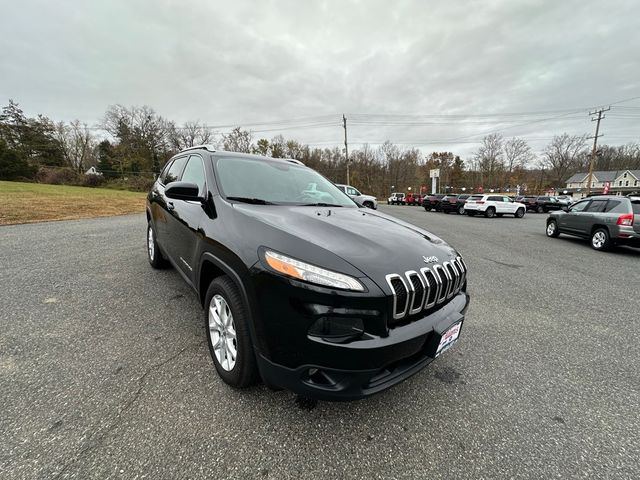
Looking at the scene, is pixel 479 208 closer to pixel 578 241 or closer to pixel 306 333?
pixel 578 241

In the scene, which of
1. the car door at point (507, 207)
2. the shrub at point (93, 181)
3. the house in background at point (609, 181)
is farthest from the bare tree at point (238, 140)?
the house in background at point (609, 181)

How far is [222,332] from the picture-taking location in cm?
214

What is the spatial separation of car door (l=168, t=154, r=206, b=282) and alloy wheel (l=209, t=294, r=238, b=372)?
0.53 meters

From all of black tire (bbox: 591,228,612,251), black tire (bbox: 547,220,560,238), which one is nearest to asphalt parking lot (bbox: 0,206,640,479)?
black tire (bbox: 591,228,612,251)

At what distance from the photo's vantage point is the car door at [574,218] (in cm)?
929

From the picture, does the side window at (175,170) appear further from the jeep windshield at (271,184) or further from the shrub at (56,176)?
the shrub at (56,176)

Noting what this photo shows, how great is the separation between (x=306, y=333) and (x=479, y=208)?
23.5 metres

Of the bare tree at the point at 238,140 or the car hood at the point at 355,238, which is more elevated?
the bare tree at the point at 238,140

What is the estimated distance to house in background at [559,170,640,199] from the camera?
73.1 m

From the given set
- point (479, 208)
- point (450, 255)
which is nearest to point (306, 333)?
point (450, 255)

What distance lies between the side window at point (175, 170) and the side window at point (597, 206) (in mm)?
11348

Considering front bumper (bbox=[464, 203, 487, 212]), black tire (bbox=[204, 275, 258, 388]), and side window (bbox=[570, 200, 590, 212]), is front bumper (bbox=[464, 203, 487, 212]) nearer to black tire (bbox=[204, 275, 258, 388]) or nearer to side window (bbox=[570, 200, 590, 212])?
side window (bbox=[570, 200, 590, 212])

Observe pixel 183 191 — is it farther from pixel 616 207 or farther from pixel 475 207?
pixel 475 207

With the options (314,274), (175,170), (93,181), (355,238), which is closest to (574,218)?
(355,238)
